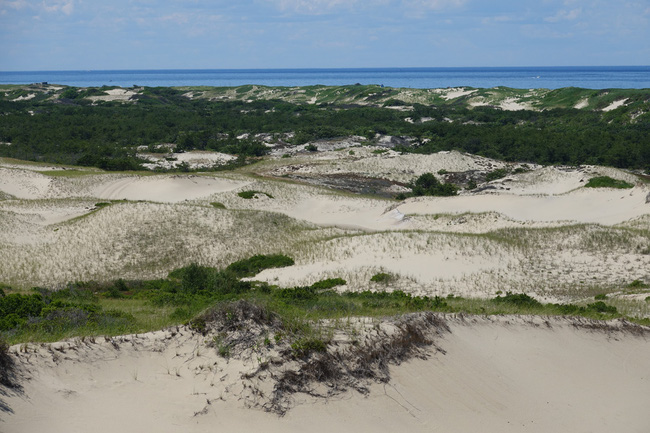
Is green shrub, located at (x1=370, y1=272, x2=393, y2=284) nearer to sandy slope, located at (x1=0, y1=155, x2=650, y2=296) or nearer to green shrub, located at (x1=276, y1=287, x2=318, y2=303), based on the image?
sandy slope, located at (x1=0, y1=155, x2=650, y2=296)

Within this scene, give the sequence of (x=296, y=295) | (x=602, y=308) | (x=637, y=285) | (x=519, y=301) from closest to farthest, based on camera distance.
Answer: (x=602, y=308) < (x=296, y=295) < (x=519, y=301) < (x=637, y=285)

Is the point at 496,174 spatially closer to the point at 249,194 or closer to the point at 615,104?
the point at 249,194

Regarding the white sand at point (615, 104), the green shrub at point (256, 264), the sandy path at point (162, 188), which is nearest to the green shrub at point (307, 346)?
the green shrub at point (256, 264)

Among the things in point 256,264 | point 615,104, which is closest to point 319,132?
point 615,104

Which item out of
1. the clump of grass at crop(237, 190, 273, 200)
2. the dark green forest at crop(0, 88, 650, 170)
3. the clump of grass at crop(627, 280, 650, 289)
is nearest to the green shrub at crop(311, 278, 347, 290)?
the clump of grass at crop(627, 280, 650, 289)

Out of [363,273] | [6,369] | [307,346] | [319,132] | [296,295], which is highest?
[319,132]
